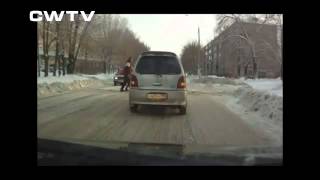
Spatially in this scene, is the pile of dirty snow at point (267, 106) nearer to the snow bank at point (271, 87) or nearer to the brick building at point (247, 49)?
the snow bank at point (271, 87)

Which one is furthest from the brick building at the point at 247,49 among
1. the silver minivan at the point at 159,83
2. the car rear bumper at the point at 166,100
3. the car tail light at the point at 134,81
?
the car tail light at the point at 134,81

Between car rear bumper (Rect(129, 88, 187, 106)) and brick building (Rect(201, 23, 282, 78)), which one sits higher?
brick building (Rect(201, 23, 282, 78))

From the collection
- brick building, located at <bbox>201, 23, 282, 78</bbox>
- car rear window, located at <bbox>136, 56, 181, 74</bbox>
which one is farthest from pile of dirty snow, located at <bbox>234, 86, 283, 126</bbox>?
brick building, located at <bbox>201, 23, 282, 78</bbox>

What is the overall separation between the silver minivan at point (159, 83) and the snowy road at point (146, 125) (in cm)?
43

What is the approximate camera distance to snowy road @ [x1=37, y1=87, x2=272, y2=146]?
970 centimetres

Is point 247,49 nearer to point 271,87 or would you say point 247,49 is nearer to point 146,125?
point 271,87

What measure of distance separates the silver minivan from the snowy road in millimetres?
426

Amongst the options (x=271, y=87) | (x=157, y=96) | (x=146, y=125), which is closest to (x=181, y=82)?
Result: (x=157, y=96)

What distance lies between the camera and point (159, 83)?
533 inches

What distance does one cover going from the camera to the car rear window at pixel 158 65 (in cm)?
1376

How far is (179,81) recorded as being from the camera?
13.6m

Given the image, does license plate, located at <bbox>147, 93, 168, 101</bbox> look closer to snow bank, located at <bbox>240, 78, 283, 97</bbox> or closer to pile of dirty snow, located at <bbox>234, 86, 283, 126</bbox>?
pile of dirty snow, located at <bbox>234, 86, 283, 126</bbox>
